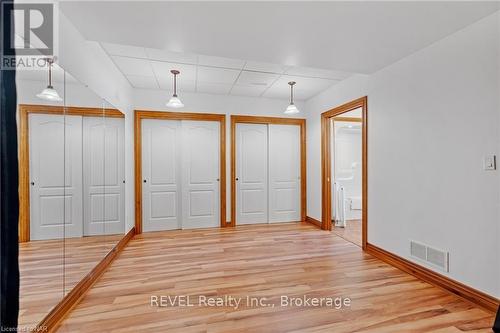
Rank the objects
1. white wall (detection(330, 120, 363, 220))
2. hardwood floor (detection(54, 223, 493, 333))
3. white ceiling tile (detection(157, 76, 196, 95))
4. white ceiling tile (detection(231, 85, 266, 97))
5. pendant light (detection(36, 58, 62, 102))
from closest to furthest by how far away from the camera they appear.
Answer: pendant light (detection(36, 58, 62, 102)), hardwood floor (detection(54, 223, 493, 333)), white ceiling tile (detection(157, 76, 196, 95)), white ceiling tile (detection(231, 85, 266, 97)), white wall (detection(330, 120, 363, 220))

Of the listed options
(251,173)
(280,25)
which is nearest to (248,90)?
(251,173)

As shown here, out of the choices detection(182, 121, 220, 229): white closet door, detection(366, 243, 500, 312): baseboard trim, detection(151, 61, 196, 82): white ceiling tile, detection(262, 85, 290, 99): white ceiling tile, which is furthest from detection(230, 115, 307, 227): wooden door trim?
detection(366, 243, 500, 312): baseboard trim

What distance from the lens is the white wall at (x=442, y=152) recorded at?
2035 mm

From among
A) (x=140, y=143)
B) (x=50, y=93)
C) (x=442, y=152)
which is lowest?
(x=442, y=152)

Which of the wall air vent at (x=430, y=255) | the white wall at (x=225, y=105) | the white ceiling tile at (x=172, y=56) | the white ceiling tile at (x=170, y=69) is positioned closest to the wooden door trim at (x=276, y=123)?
the white wall at (x=225, y=105)

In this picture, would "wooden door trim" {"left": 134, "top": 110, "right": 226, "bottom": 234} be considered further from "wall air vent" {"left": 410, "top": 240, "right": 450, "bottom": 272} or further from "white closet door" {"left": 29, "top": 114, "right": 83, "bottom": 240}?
"wall air vent" {"left": 410, "top": 240, "right": 450, "bottom": 272}

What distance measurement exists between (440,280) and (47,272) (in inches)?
137

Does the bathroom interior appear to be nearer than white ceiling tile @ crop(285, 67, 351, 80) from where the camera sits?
No

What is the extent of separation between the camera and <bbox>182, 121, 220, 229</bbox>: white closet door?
4.62 metres

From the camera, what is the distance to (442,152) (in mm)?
2396

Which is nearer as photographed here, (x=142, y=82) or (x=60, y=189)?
(x=60, y=189)

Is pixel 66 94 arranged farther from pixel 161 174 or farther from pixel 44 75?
pixel 161 174

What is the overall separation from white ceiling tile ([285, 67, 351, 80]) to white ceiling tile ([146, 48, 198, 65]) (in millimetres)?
1359

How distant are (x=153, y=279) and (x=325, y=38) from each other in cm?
305
